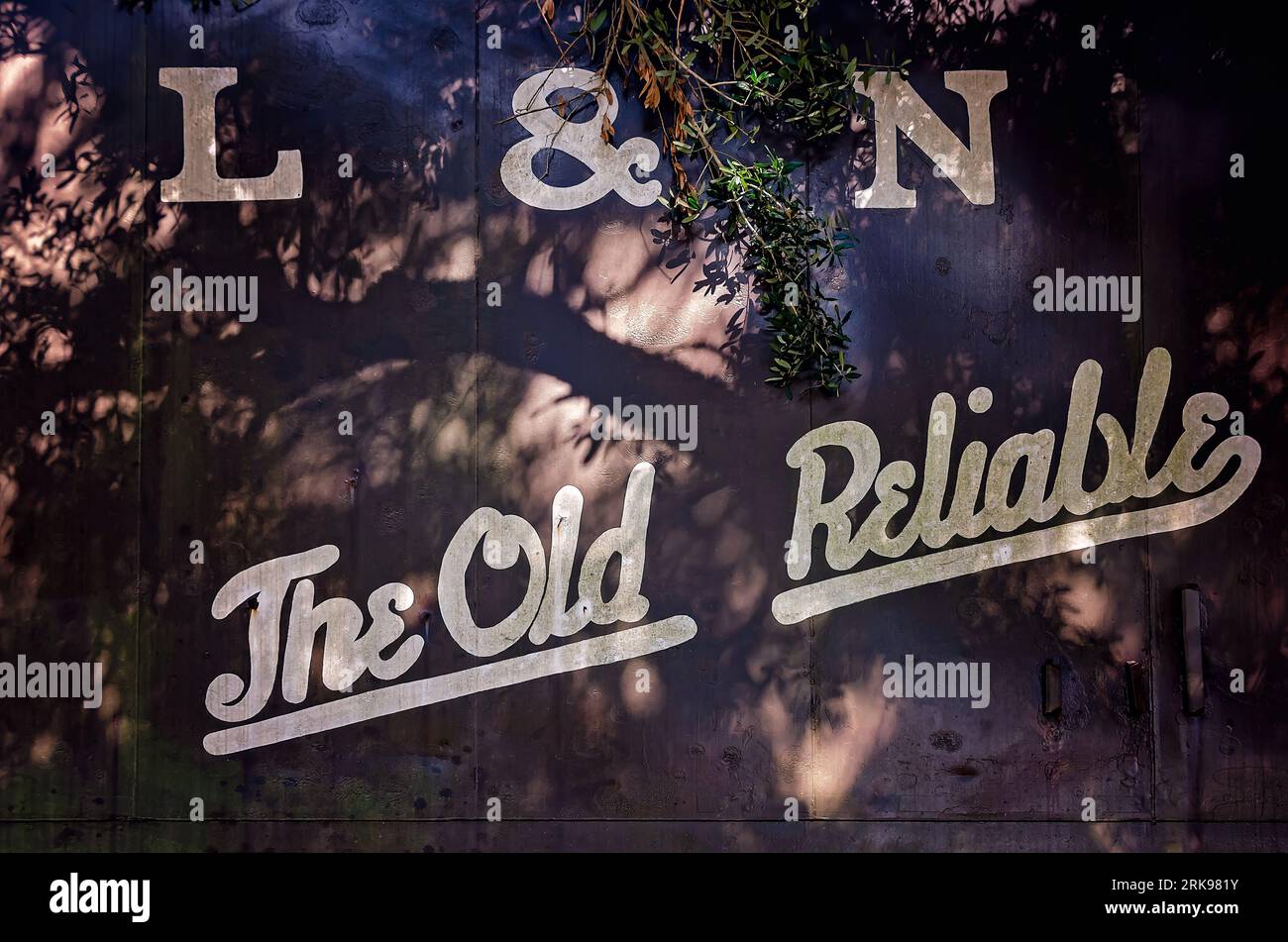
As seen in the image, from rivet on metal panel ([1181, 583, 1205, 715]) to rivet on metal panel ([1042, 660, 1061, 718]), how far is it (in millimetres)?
546

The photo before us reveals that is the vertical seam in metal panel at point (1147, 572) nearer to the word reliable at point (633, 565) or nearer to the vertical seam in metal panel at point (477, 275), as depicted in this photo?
the word reliable at point (633, 565)

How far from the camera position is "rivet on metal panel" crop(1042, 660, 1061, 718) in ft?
11.3

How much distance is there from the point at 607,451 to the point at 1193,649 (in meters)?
2.75

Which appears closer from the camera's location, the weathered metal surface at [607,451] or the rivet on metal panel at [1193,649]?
the rivet on metal panel at [1193,649]

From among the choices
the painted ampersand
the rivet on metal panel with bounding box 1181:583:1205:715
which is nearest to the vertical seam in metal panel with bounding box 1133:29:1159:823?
the rivet on metal panel with bounding box 1181:583:1205:715

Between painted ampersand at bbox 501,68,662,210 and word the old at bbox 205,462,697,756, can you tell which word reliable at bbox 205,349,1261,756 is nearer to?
word the old at bbox 205,462,697,756

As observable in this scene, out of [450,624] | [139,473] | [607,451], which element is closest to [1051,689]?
[607,451]

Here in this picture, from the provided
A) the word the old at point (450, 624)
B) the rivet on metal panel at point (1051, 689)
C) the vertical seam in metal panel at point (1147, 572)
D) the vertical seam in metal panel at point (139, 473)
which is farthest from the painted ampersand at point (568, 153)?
the rivet on metal panel at point (1051, 689)

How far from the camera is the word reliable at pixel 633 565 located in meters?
3.50

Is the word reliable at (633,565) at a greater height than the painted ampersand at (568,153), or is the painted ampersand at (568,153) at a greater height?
the painted ampersand at (568,153)

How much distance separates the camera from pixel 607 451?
352 centimetres

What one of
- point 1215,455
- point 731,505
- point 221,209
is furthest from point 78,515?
point 1215,455

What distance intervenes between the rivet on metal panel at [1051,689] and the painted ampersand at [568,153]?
2.81 m
